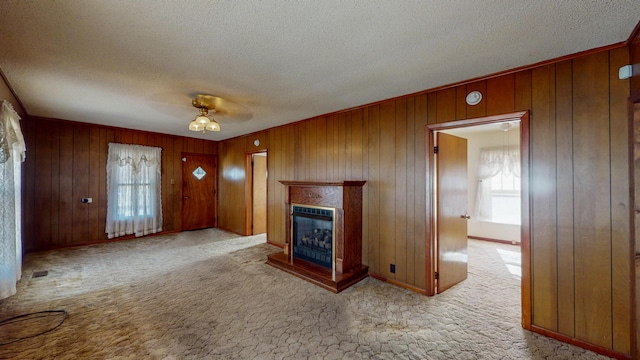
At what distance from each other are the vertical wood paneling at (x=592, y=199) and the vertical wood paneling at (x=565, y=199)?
3 cm

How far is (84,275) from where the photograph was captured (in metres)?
3.40

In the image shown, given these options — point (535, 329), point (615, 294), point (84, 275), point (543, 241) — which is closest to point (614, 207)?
point (543, 241)

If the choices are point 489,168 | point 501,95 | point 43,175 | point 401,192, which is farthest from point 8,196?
point 489,168

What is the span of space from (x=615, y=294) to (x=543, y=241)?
1.78 ft

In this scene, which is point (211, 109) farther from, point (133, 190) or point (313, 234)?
point (133, 190)

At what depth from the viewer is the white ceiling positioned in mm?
1559

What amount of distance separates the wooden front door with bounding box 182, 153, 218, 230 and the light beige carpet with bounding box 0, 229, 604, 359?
8.11 feet

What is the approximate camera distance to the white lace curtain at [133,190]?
5.14m

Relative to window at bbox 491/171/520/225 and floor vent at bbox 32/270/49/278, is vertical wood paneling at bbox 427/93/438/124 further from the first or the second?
floor vent at bbox 32/270/49/278

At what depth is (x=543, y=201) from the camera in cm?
222

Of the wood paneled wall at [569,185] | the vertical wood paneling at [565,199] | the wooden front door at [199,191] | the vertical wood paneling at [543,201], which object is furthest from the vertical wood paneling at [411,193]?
the wooden front door at [199,191]

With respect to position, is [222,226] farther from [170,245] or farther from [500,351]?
[500,351]

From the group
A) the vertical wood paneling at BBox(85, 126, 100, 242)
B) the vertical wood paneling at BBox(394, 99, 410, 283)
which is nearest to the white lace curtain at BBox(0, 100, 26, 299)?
the vertical wood paneling at BBox(85, 126, 100, 242)

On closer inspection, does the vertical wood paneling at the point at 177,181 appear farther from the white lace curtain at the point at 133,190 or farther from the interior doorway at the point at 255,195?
the interior doorway at the point at 255,195
